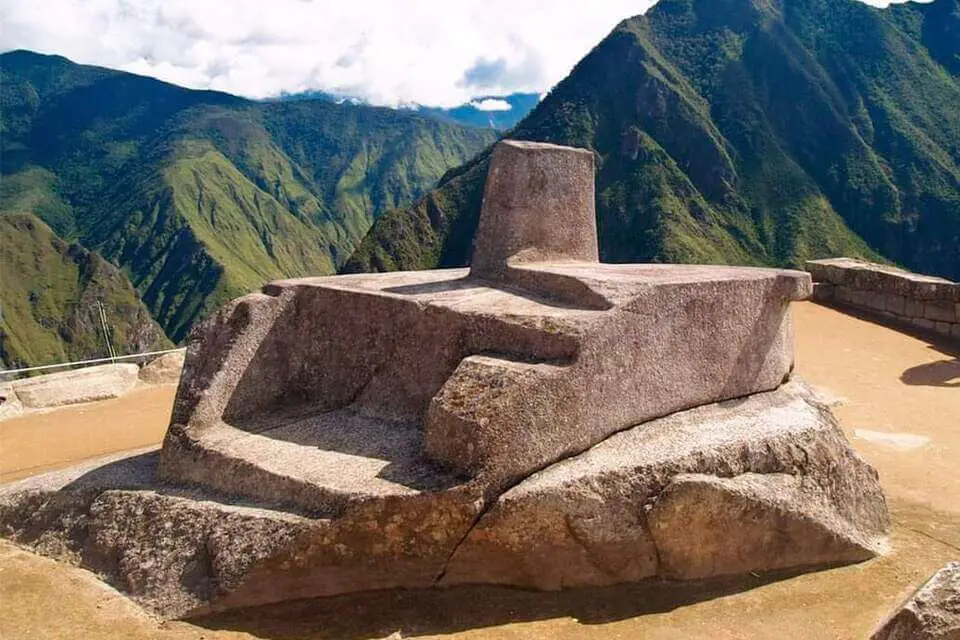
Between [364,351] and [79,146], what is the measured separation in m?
184

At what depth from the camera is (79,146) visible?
163750 millimetres

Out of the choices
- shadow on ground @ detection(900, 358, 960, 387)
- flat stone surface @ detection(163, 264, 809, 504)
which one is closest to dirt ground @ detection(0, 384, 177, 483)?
flat stone surface @ detection(163, 264, 809, 504)

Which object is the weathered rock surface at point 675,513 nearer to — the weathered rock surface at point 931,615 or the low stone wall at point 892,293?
the weathered rock surface at point 931,615

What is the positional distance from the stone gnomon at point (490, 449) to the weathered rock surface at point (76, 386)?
511cm

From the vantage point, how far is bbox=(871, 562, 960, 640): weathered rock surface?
3502mm

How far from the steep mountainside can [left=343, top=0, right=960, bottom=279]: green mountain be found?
113ft

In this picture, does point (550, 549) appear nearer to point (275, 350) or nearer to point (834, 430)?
point (834, 430)

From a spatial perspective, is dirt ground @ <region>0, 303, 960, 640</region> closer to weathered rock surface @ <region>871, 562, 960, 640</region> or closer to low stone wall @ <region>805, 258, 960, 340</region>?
weathered rock surface @ <region>871, 562, 960, 640</region>

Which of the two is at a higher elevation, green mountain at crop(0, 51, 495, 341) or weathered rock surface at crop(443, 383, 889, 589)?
green mountain at crop(0, 51, 495, 341)

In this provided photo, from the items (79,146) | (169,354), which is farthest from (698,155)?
(79,146)

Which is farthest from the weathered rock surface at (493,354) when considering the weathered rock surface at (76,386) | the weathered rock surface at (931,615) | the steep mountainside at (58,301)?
the steep mountainside at (58,301)

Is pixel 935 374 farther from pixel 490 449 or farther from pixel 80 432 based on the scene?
pixel 80 432

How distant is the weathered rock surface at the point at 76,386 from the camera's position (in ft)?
37.1

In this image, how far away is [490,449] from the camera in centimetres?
513
